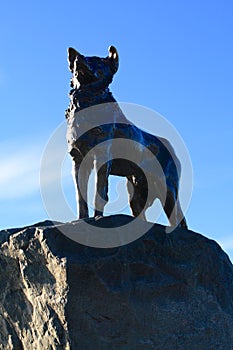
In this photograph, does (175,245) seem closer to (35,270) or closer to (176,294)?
(176,294)

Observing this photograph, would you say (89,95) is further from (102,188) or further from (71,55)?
(102,188)

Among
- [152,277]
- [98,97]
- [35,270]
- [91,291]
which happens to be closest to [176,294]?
[152,277]

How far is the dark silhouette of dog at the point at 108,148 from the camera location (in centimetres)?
647

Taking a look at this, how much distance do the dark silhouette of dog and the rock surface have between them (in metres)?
0.64

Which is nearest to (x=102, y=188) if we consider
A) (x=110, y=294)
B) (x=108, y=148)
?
(x=108, y=148)

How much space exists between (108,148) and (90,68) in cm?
84

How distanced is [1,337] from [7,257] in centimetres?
77

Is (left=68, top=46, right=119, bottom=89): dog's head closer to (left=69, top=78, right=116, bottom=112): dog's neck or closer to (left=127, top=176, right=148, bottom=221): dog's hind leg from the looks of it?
(left=69, top=78, right=116, bottom=112): dog's neck

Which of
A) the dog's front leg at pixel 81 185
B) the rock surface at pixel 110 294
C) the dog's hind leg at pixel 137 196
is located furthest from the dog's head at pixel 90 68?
the rock surface at pixel 110 294

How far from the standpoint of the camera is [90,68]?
670 centimetres

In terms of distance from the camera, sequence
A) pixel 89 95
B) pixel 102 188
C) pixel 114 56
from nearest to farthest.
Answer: pixel 102 188
pixel 89 95
pixel 114 56

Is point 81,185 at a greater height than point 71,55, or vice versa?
point 71,55

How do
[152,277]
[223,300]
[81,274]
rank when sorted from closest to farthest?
1. [81,274]
2. [152,277]
3. [223,300]

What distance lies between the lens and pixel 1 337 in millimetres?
6164
